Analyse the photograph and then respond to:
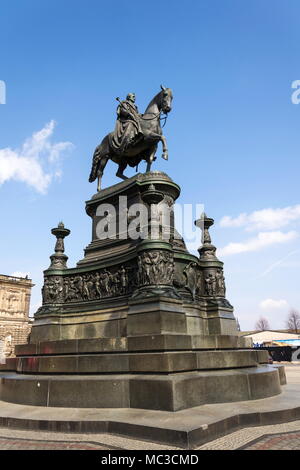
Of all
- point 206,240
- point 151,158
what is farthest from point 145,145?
point 206,240

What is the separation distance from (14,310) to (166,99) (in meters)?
69.6

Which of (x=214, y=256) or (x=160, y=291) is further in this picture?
(x=214, y=256)

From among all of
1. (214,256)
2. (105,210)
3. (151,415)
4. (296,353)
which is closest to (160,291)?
(151,415)

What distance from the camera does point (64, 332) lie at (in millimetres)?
12422

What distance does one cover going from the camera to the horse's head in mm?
15078

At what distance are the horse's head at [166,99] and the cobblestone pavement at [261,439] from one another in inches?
492

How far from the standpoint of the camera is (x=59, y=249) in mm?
13797

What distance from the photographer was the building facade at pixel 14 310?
72.1m

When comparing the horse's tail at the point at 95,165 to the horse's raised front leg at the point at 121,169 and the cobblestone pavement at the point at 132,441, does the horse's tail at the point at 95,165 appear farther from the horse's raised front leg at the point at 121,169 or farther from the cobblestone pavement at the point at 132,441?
the cobblestone pavement at the point at 132,441

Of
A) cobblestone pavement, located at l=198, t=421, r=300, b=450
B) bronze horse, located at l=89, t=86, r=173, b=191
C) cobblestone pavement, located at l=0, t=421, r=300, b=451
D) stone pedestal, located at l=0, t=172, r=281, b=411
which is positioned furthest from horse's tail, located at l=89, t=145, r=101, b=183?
cobblestone pavement, located at l=198, t=421, r=300, b=450

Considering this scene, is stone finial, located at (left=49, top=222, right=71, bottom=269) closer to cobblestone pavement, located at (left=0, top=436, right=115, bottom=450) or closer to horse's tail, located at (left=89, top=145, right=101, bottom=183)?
horse's tail, located at (left=89, top=145, right=101, bottom=183)

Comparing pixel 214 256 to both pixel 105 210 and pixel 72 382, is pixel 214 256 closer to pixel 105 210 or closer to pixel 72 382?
pixel 105 210

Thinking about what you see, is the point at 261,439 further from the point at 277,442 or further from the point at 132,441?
the point at 132,441

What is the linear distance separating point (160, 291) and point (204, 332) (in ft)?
10.3
